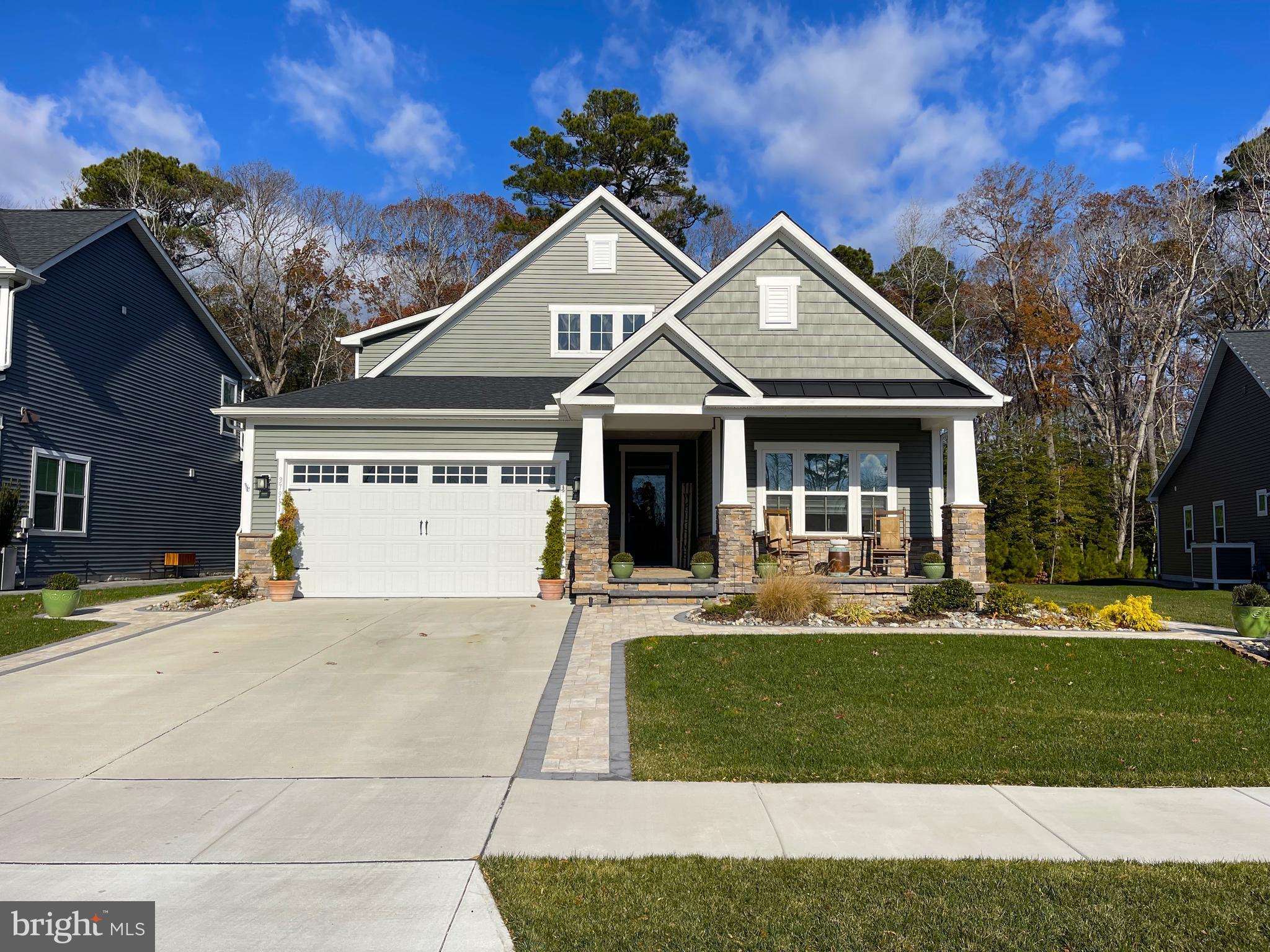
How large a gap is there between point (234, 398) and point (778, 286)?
692 inches

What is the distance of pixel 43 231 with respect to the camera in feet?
61.5

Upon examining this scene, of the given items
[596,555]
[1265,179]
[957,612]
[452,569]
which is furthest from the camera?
[1265,179]

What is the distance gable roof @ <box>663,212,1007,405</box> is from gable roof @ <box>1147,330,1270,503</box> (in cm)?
956

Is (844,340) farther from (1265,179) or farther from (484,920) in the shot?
(1265,179)

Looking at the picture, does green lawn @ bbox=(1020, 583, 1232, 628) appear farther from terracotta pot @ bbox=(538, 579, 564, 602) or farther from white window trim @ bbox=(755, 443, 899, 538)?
terracotta pot @ bbox=(538, 579, 564, 602)

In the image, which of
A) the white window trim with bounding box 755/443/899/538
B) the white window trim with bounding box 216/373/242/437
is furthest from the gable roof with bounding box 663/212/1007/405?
the white window trim with bounding box 216/373/242/437

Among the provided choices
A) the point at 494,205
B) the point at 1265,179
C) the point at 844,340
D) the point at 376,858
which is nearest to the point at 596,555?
the point at 844,340

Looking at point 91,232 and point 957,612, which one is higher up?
point 91,232

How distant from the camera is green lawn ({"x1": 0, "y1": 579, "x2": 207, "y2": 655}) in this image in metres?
10.6

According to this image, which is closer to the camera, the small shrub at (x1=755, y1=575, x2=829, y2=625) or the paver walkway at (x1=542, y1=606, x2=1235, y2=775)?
the paver walkway at (x1=542, y1=606, x2=1235, y2=775)

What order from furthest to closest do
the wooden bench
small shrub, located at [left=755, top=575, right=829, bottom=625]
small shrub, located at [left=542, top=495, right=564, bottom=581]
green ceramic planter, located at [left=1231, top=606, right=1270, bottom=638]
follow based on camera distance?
the wooden bench → small shrub, located at [left=542, top=495, right=564, bottom=581] → small shrub, located at [left=755, top=575, right=829, bottom=625] → green ceramic planter, located at [left=1231, top=606, right=1270, bottom=638]

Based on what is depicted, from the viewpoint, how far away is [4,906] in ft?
12.8

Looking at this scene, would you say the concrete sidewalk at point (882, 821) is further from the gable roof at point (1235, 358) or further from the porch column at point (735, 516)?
the gable roof at point (1235, 358)

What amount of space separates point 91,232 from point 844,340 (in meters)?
16.0
